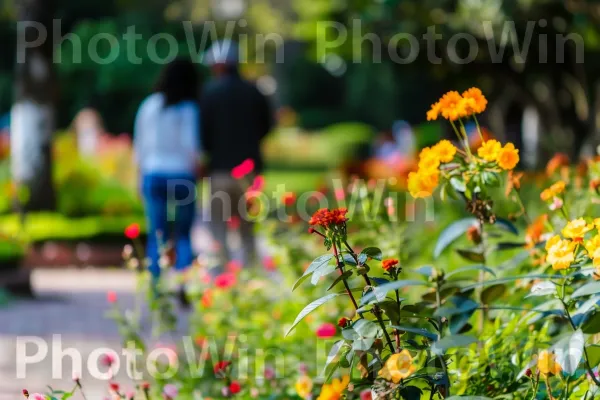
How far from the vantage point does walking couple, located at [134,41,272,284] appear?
7.39 m

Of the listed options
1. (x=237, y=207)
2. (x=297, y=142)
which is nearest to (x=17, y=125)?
(x=237, y=207)

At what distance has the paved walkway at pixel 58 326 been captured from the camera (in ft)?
16.9

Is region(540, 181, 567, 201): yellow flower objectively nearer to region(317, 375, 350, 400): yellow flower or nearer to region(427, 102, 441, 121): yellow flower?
region(427, 102, 441, 121): yellow flower

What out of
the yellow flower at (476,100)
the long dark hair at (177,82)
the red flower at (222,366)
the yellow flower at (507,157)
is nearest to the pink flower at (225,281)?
the red flower at (222,366)

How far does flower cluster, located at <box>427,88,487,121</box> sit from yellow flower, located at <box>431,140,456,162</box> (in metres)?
0.15

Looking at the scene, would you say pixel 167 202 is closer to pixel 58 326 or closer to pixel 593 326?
pixel 58 326

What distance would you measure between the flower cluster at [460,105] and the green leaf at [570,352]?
2.09ft

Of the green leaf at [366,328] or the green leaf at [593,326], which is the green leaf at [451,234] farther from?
the green leaf at [366,328]

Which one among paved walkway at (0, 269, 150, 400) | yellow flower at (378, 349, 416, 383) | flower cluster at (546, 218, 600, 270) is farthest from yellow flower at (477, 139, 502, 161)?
paved walkway at (0, 269, 150, 400)

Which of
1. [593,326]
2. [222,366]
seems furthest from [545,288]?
[222,366]

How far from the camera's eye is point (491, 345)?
2803mm

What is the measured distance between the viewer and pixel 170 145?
24.2 feet

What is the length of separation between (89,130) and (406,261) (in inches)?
594

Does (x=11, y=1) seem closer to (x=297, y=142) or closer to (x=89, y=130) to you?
(x=297, y=142)
